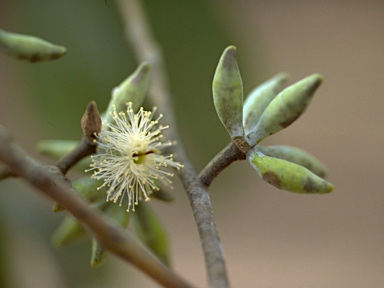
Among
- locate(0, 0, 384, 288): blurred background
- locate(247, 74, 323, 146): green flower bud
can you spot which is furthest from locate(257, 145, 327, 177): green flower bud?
locate(0, 0, 384, 288): blurred background

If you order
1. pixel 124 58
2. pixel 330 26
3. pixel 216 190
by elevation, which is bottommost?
pixel 216 190

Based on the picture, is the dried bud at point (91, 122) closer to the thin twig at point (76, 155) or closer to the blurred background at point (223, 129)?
the thin twig at point (76, 155)

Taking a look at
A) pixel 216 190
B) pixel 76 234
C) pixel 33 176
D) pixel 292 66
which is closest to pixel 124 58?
pixel 216 190

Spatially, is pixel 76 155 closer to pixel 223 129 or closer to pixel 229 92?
pixel 229 92

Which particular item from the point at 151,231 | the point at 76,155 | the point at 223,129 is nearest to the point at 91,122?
the point at 76,155

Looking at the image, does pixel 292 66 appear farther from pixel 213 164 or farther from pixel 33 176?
pixel 33 176

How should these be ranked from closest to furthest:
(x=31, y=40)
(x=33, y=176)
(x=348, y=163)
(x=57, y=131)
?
(x=33, y=176) < (x=31, y=40) < (x=57, y=131) < (x=348, y=163)

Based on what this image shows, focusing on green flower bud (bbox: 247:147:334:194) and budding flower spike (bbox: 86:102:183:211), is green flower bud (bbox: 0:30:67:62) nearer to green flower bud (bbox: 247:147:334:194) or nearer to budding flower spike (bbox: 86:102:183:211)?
budding flower spike (bbox: 86:102:183:211)
